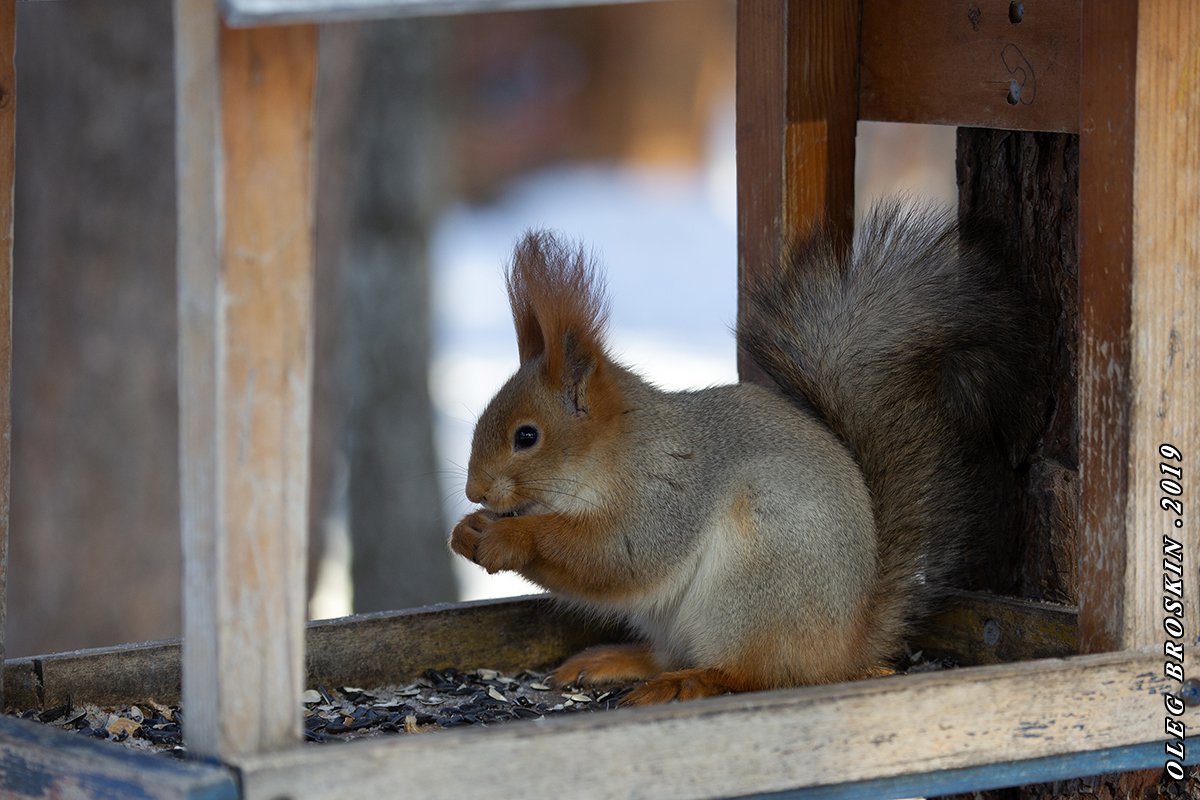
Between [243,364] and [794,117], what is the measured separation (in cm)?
103

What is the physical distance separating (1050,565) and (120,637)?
7.58 ft

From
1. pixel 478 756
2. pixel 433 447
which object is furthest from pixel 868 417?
pixel 433 447

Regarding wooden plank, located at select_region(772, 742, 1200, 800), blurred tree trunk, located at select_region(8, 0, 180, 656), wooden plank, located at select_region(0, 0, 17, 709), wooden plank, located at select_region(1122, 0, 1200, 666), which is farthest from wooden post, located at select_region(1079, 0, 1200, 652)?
blurred tree trunk, located at select_region(8, 0, 180, 656)

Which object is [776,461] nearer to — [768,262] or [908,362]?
[908,362]

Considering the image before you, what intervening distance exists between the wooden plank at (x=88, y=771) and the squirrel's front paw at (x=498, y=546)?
1.76 ft

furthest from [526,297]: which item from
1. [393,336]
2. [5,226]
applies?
[393,336]

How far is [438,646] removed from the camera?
2061 mm

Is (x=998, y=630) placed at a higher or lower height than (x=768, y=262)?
lower

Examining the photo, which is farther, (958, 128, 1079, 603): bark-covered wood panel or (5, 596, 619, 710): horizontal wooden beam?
(958, 128, 1079, 603): bark-covered wood panel

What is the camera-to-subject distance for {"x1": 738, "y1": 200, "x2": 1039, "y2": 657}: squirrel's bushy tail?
78.0 inches

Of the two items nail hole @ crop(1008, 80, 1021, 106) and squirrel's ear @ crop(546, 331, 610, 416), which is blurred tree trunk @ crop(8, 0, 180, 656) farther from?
nail hole @ crop(1008, 80, 1021, 106)

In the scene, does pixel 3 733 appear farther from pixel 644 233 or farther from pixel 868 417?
pixel 644 233

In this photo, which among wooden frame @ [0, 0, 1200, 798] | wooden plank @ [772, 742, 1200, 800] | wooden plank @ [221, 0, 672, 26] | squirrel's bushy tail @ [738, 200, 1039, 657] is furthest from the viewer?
squirrel's bushy tail @ [738, 200, 1039, 657]

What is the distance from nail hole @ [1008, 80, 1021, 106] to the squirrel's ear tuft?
1.67 ft
